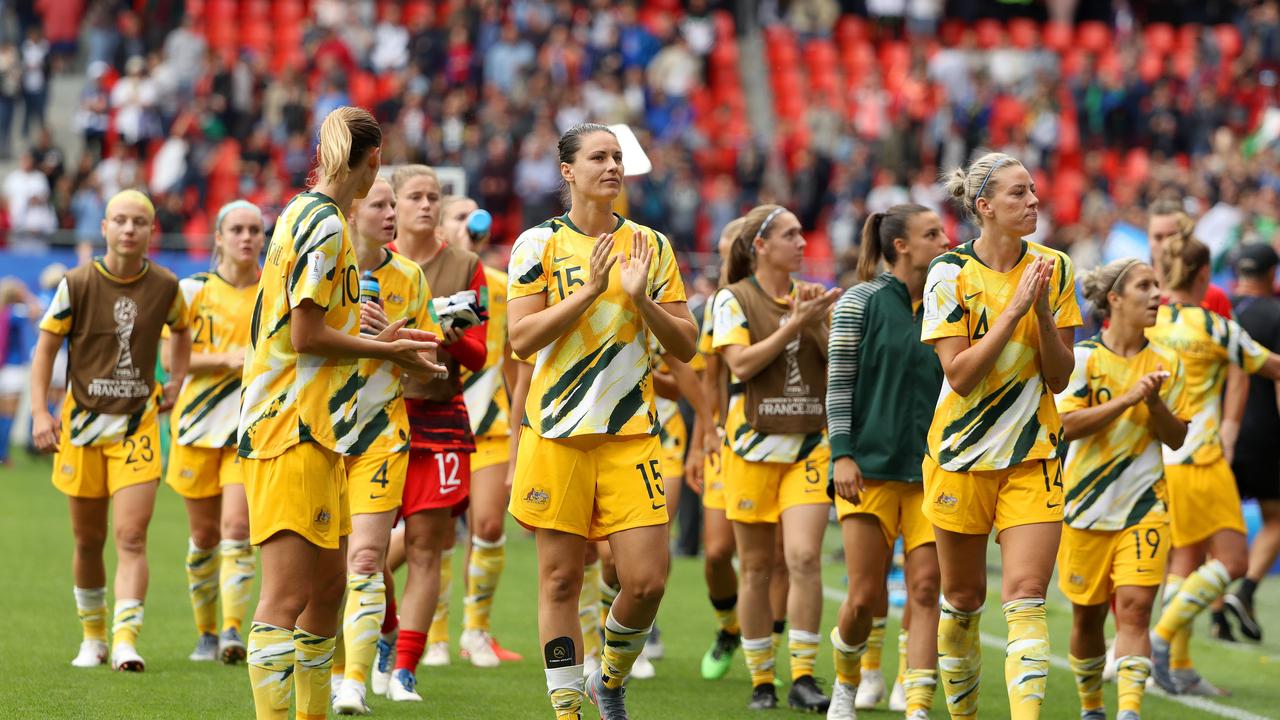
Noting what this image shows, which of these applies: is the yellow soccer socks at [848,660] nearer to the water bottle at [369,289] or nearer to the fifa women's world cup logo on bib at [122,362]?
the water bottle at [369,289]

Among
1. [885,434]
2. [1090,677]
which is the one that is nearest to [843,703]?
[1090,677]

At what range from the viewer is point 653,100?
25844 mm

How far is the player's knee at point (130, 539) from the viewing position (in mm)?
8211

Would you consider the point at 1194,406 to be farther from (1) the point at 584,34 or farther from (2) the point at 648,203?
(1) the point at 584,34

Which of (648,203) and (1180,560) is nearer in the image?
(1180,560)

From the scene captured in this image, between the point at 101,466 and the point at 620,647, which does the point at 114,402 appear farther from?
the point at 620,647

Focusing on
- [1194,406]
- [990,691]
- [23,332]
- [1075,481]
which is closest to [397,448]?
[1075,481]

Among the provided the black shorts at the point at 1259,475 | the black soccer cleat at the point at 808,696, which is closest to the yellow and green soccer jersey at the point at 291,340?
the black soccer cleat at the point at 808,696

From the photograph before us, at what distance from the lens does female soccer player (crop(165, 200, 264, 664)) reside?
852 centimetres

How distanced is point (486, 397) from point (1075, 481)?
3152mm

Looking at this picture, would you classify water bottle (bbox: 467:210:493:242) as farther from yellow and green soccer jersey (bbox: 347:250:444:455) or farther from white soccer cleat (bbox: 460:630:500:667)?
white soccer cleat (bbox: 460:630:500:667)

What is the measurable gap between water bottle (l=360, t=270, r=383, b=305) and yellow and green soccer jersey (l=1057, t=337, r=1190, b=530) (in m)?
3.08

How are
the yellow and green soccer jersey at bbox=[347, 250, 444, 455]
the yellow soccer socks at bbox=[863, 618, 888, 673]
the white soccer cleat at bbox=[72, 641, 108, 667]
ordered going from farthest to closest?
the white soccer cleat at bbox=[72, 641, 108, 667] → the yellow soccer socks at bbox=[863, 618, 888, 673] → the yellow and green soccer jersey at bbox=[347, 250, 444, 455]

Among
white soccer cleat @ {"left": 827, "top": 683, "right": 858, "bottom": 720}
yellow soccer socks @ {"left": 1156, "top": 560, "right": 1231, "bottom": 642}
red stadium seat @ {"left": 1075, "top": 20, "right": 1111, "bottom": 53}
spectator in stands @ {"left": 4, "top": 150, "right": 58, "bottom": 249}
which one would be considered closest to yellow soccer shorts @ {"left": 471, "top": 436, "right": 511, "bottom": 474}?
white soccer cleat @ {"left": 827, "top": 683, "right": 858, "bottom": 720}
